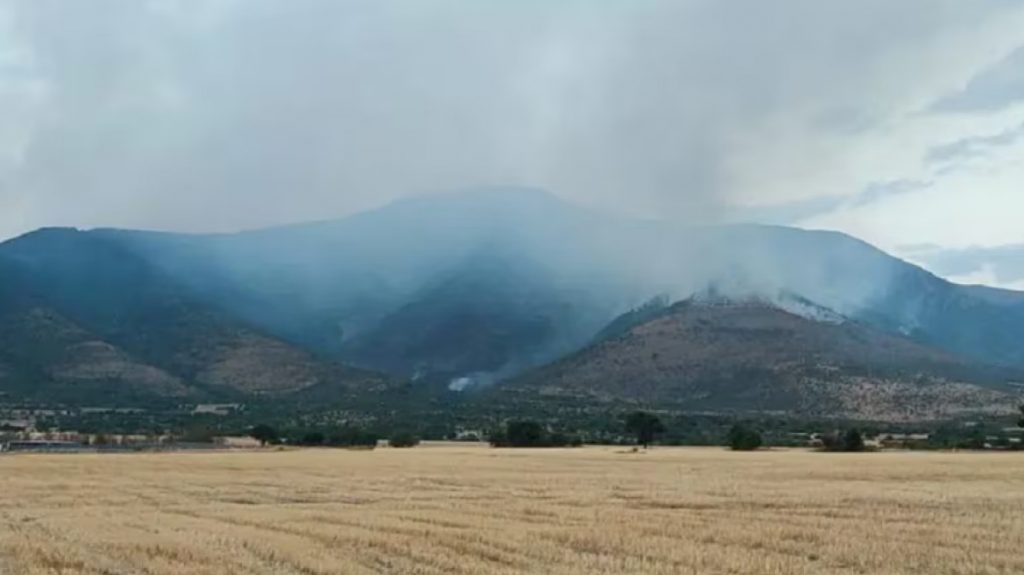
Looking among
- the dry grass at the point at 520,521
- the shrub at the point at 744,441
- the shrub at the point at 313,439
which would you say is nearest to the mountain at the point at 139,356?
the shrub at the point at 313,439

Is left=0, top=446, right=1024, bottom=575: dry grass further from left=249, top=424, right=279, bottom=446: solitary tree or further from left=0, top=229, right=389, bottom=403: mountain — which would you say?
left=0, top=229, right=389, bottom=403: mountain

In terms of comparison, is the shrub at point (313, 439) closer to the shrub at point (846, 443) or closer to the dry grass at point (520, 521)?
the shrub at point (846, 443)

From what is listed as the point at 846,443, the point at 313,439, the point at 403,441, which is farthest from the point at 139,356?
the point at 846,443

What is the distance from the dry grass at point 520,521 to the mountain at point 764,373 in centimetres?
7656

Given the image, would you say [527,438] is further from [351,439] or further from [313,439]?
[313,439]

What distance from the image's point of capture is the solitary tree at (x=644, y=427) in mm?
101062

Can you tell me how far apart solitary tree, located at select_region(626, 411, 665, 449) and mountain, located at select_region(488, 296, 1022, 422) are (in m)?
25.9

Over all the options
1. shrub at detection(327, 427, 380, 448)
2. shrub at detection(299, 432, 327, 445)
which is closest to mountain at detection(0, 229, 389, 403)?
shrub at detection(327, 427, 380, 448)

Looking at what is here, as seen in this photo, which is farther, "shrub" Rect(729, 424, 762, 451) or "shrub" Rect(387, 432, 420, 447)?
"shrub" Rect(387, 432, 420, 447)

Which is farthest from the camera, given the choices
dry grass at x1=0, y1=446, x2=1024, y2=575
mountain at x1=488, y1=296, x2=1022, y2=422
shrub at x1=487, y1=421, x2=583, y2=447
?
mountain at x1=488, y1=296, x2=1022, y2=422

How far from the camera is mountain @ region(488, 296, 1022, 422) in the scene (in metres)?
127

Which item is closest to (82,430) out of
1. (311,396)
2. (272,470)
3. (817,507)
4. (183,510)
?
(311,396)

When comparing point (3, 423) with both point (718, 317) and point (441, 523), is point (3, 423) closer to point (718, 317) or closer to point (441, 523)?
point (718, 317)

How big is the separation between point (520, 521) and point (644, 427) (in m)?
74.6
